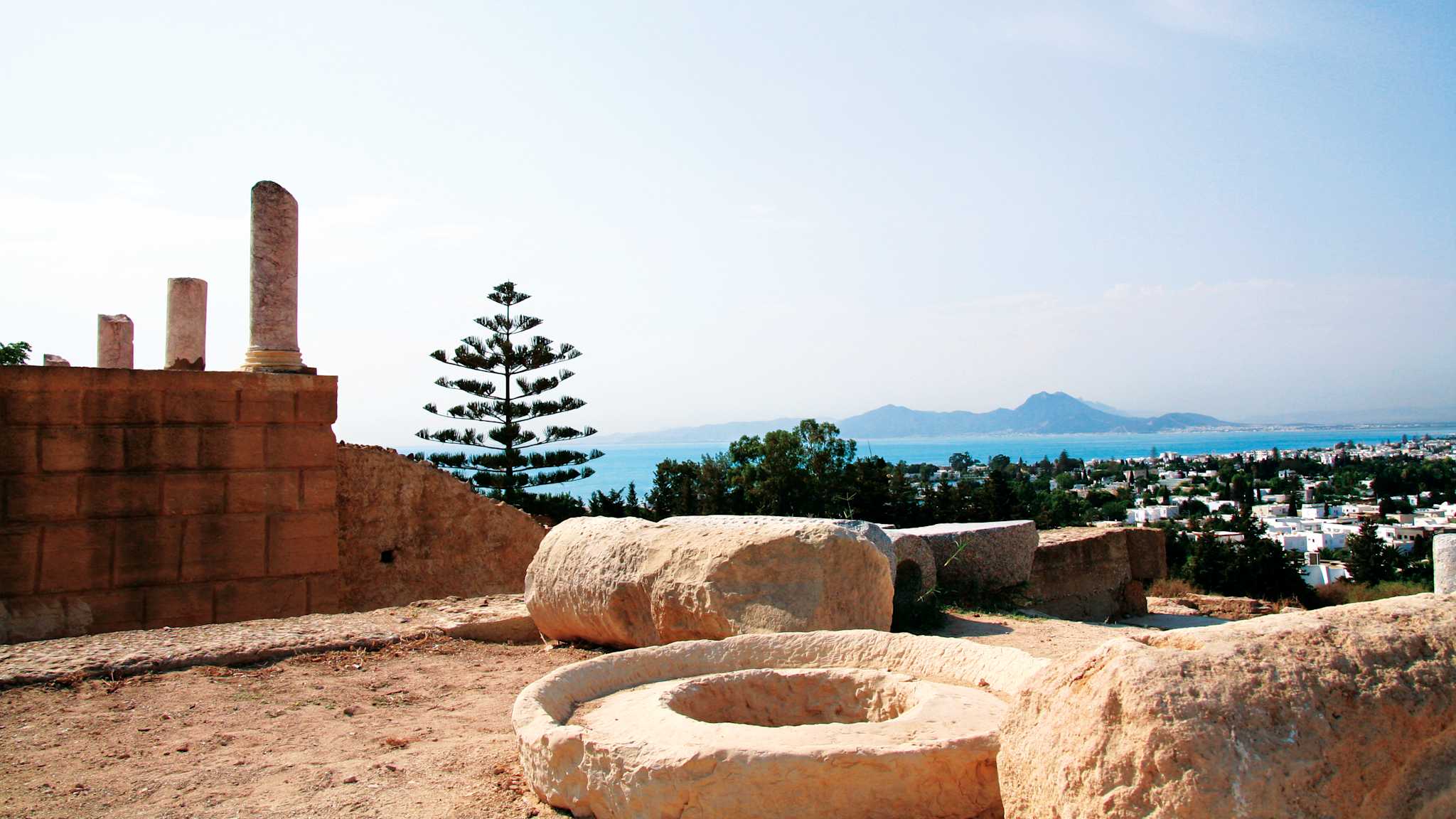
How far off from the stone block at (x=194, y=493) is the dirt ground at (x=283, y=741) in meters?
3.26

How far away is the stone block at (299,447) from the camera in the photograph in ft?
27.9

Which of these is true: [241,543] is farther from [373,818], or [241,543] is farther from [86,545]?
[373,818]

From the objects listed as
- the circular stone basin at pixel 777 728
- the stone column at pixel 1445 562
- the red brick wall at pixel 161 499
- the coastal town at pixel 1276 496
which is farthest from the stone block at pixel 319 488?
the stone column at pixel 1445 562

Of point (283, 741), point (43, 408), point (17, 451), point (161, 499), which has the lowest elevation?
point (283, 741)

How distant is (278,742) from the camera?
13.3 ft

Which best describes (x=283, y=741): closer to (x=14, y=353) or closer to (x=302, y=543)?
(x=302, y=543)

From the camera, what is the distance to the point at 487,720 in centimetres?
444

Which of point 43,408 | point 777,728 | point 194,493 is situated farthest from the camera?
point 194,493

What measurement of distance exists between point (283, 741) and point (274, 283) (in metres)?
6.05

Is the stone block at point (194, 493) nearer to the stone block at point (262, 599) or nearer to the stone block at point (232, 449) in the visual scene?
the stone block at point (232, 449)

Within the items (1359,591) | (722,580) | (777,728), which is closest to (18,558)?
(722,580)

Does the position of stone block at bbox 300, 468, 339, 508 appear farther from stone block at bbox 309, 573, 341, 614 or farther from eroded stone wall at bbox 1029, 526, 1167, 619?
eroded stone wall at bbox 1029, 526, 1167, 619

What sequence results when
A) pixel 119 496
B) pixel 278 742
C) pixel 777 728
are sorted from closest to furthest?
1. pixel 777 728
2. pixel 278 742
3. pixel 119 496

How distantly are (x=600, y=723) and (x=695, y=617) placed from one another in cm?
198
